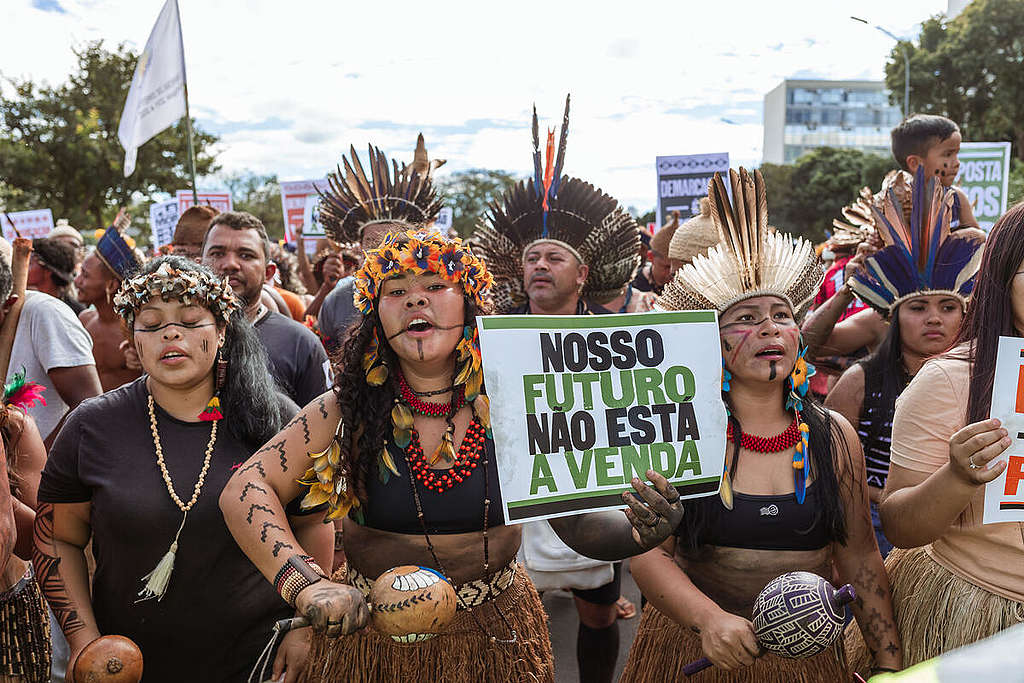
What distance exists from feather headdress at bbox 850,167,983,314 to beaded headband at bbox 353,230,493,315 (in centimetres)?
182

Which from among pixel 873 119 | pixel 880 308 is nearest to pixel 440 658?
pixel 880 308

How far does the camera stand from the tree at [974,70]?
29.1m

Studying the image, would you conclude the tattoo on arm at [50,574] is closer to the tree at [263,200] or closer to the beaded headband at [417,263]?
the beaded headband at [417,263]

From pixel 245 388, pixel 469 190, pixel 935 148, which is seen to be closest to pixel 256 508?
pixel 245 388

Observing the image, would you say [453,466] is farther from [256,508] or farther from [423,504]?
[256,508]

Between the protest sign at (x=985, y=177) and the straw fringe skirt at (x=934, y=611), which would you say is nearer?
the straw fringe skirt at (x=934, y=611)

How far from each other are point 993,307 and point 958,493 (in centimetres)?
57

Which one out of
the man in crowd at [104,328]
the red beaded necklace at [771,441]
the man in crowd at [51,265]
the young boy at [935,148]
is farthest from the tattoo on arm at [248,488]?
the young boy at [935,148]

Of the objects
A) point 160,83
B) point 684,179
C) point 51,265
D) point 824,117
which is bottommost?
point 51,265

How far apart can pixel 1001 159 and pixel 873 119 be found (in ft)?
384

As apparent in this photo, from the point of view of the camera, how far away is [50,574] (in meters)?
2.54

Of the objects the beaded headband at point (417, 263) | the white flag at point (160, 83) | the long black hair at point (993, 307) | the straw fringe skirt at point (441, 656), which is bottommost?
→ the straw fringe skirt at point (441, 656)

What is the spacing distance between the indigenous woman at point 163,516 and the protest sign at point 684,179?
21.6ft

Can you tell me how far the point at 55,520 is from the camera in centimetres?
260
